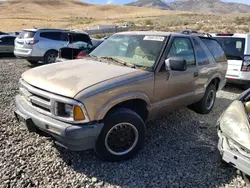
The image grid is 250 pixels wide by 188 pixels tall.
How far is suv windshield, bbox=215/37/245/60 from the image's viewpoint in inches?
264

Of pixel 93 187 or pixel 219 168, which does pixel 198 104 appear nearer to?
pixel 219 168

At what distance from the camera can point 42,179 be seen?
2.89m

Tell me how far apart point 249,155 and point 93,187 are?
175 cm

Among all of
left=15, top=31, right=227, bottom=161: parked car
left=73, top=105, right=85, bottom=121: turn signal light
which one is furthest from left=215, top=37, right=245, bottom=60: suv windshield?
left=73, top=105, right=85, bottom=121: turn signal light

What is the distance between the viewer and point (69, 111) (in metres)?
2.79

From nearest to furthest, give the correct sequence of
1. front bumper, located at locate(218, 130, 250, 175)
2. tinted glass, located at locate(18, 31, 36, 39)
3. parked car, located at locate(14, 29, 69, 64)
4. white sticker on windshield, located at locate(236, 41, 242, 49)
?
1. front bumper, located at locate(218, 130, 250, 175)
2. white sticker on windshield, located at locate(236, 41, 242, 49)
3. parked car, located at locate(14, 29, 69, 64)
4. tinted glass, located at locate(18, 31, 36, 39)

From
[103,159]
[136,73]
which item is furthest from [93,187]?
[136,73]

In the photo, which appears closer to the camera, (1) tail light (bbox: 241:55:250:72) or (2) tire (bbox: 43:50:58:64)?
(1) tail light (bbox: 241:55:250:72)

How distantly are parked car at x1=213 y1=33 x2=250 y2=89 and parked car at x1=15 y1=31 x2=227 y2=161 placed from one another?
254 centimetres

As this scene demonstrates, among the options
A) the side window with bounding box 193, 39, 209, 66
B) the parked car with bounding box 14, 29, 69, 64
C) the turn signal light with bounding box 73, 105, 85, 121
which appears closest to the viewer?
the turn signal light with bounding box 73, 105, 85, 121

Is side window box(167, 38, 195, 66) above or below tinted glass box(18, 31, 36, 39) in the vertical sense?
above

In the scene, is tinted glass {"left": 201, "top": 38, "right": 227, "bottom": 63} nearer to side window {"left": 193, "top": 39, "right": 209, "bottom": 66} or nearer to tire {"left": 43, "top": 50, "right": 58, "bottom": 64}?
Answer: side window {"left": 193, "top": 39, "right": 209, "bottom": 66}

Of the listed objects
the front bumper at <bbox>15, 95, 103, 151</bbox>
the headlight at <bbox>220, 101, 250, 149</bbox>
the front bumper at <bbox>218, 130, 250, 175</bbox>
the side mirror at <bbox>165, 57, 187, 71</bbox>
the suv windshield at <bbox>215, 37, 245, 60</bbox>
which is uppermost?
the side mirror at <bbox>165, 57, 187, 71</bbox>

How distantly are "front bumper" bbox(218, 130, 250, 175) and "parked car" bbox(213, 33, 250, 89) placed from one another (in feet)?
13.7
